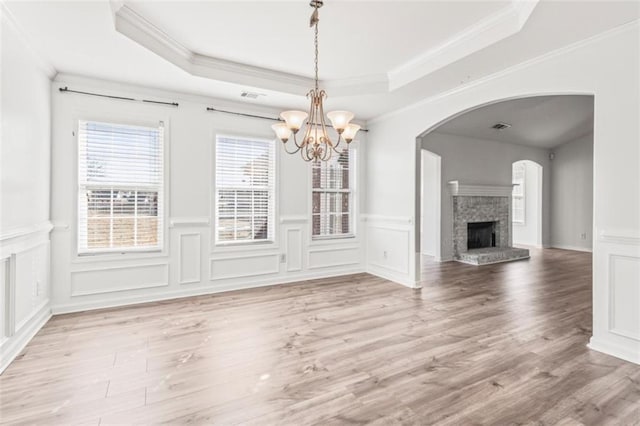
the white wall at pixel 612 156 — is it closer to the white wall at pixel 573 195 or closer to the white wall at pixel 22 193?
the white wall at pixel 22 193

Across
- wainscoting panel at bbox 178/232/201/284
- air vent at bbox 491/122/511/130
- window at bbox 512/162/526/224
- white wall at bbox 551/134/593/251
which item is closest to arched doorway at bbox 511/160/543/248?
window at bbox 512/162/526/224

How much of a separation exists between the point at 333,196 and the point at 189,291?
260cm

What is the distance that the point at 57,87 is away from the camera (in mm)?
3596

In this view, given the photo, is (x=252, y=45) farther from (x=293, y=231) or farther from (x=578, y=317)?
(x=578, y=317)

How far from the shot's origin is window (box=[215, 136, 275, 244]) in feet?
15.1

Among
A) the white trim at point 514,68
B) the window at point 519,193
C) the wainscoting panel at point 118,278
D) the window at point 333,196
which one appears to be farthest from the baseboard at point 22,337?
the window at point 519,193

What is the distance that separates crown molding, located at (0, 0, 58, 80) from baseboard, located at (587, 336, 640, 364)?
17.1 ft

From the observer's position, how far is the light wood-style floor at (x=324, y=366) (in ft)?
6.44

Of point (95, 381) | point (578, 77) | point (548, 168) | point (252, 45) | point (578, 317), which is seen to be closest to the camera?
→ point (95, 381)

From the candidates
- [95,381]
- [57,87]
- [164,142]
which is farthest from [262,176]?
[95,381]

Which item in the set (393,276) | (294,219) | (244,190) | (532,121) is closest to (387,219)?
(393,276)

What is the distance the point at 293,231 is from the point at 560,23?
3808 mm

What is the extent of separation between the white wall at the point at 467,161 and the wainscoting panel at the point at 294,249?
11.3 ft

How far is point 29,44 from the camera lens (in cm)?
286
